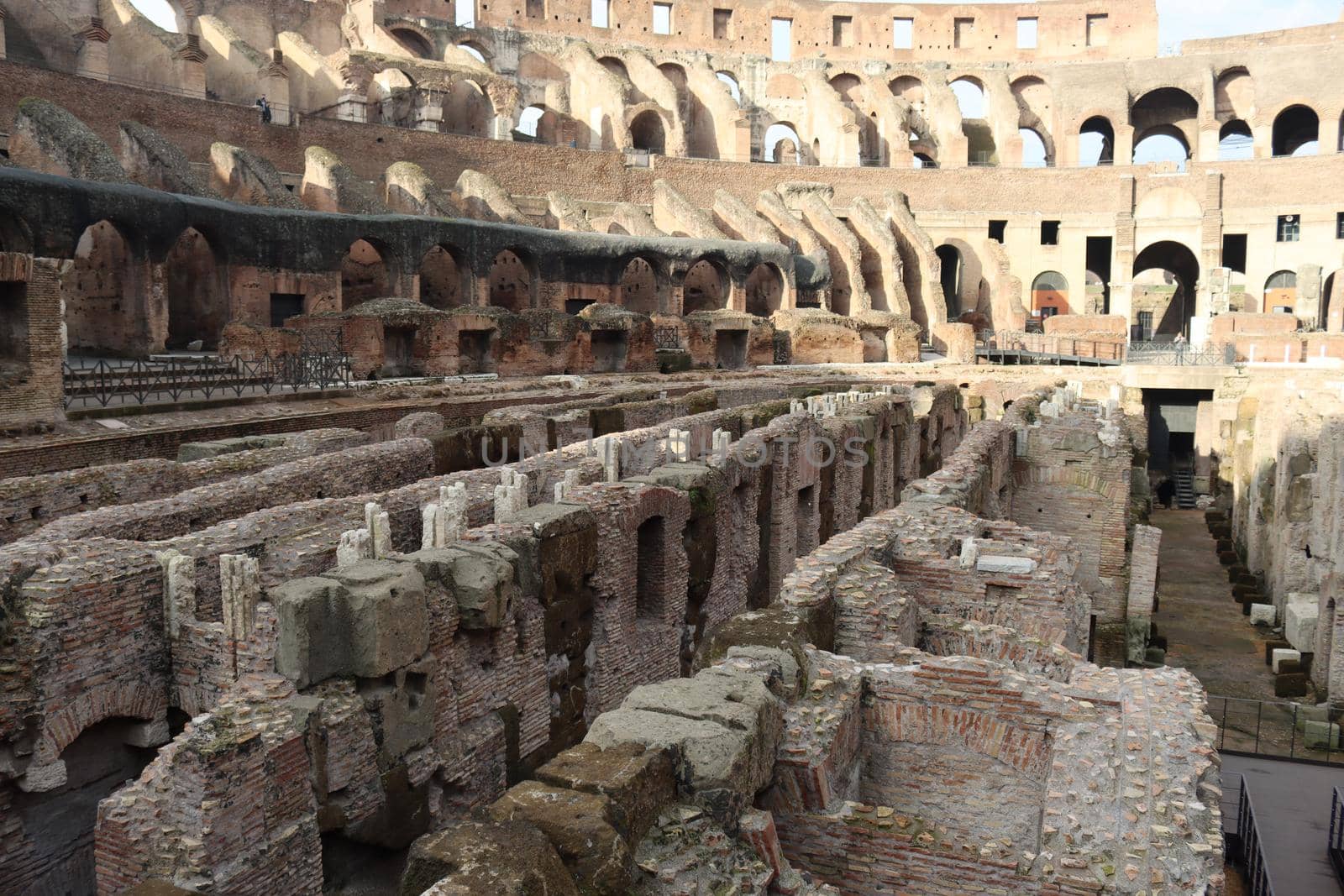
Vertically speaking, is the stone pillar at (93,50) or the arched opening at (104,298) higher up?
the stone pillar at (93,50)

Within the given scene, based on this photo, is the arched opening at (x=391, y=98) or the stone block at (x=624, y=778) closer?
the stone block at (x=624, y=778)

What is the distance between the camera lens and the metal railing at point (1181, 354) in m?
28.6

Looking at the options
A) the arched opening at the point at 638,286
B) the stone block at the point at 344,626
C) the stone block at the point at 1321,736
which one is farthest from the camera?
the arched opening at the point at 638,286

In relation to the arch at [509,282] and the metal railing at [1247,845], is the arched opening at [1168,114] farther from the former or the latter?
the metal railing at [1247,845]

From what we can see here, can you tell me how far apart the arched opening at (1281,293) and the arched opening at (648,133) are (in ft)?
76.7

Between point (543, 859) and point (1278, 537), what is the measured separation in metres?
14.7

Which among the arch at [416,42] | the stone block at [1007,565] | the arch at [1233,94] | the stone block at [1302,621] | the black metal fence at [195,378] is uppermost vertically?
the arch at [416,42]

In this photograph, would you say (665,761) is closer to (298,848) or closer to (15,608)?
(298,848)


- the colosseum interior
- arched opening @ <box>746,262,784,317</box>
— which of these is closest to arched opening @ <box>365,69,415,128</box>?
the colosseum interior

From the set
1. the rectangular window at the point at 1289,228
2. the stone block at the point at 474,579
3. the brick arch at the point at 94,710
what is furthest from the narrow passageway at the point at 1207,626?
the rectangular window at the point at 1289,228

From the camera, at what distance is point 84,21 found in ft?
104

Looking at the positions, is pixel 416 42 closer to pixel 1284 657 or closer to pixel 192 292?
pixel 192 292

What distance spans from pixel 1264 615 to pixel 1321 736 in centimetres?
439

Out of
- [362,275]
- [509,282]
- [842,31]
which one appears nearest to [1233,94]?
[842,31]
